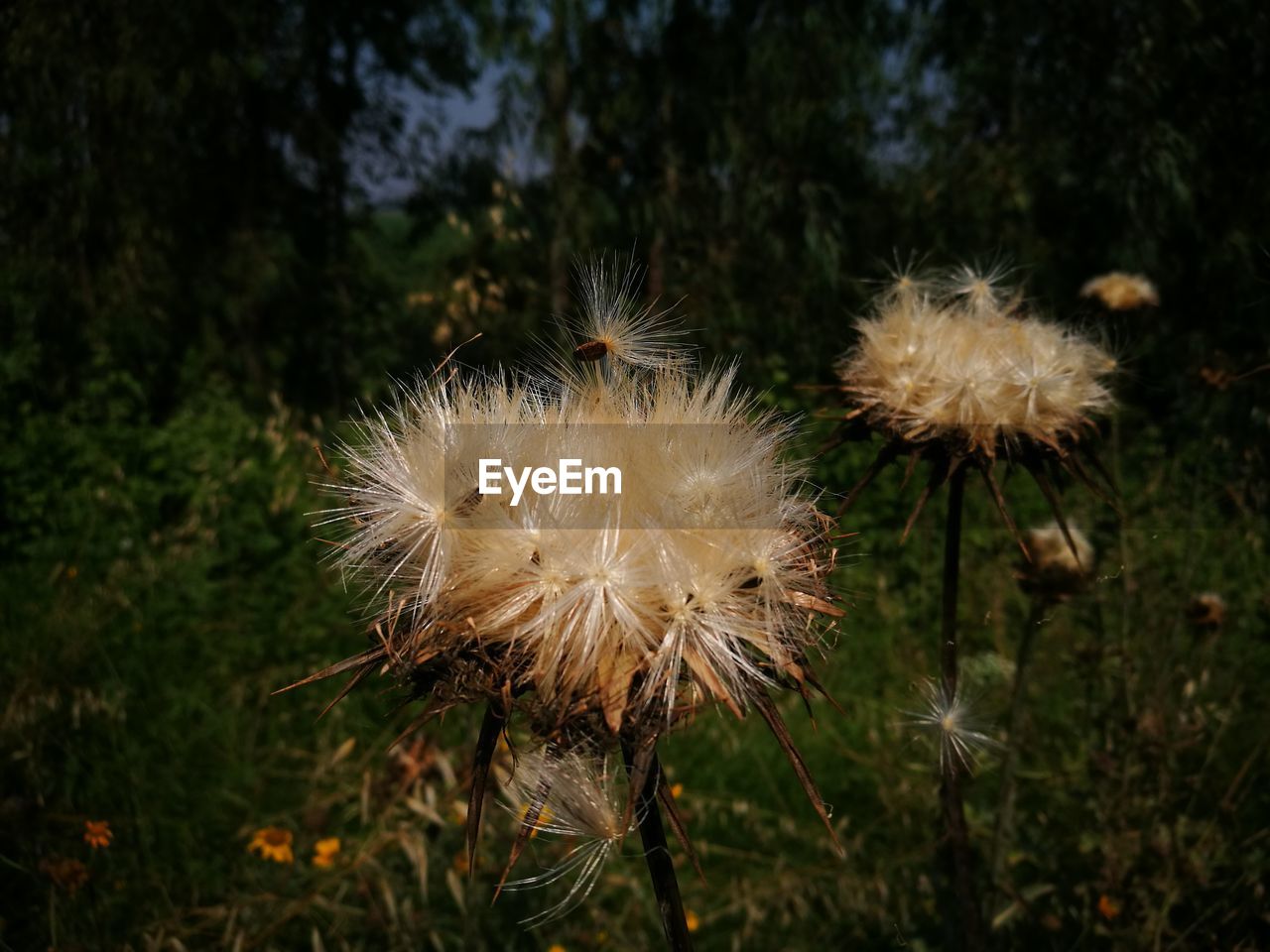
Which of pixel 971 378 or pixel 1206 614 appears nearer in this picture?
pixel 971 378

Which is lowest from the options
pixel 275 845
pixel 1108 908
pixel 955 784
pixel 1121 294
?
pixel 1108 908

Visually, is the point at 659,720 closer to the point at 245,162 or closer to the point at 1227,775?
the point at 1227,775

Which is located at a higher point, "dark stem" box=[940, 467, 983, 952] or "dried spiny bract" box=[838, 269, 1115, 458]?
"dried spiny bract" box=[838, 269, 1115, 458]

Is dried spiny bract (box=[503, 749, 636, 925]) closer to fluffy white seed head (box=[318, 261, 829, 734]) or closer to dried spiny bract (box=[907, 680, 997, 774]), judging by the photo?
fluffy white seed head (box=[318, 261, 829, 734])

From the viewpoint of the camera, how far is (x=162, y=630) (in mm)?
4160

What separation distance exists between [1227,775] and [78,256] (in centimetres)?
759

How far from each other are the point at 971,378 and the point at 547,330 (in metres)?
1.98

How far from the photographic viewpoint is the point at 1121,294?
10.2 ft

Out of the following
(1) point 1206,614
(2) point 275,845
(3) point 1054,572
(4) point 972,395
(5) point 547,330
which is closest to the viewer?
(4) point 972,395

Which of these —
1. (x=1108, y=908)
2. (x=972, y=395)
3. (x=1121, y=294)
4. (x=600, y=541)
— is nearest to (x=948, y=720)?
(x=972, y=395)

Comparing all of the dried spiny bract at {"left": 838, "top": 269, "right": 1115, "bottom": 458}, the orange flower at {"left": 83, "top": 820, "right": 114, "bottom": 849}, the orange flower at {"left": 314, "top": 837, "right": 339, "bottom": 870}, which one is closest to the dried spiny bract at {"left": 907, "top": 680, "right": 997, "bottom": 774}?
the dried spiny bract at {"left": 838, "top": 269, "right": 1115, "bottom": 458}

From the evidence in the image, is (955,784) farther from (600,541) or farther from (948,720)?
(600,541)

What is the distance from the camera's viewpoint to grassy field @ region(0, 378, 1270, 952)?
2.46 metres

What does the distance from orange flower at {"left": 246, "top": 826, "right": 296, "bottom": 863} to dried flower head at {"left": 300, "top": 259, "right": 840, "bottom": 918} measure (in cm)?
168
